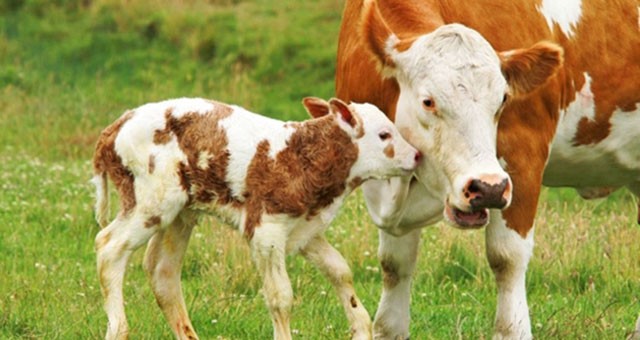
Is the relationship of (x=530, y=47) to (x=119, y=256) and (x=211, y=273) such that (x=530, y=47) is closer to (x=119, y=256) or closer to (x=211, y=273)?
(x=119, y=256)

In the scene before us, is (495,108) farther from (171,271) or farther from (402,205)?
(171,271)

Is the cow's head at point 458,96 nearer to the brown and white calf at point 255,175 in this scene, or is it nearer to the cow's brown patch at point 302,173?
the brown and white calf at point 255,175

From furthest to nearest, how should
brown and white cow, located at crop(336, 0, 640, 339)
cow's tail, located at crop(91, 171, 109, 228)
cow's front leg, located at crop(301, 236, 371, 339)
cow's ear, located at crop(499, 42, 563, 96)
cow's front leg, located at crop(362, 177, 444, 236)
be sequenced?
1. cow's front leg, located at crop(362, 177, 444, 236)
2. cow's tail, located at crop(91, 171, 109, 228)
3. cow's front leg, located at crop(301, 236, 371, 339)
4. cow's ear, located at crop(499, 42, 563, 96)
5. brown and white cow, located at crop(336, 0, 640, 339)

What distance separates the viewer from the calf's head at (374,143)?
672 cm

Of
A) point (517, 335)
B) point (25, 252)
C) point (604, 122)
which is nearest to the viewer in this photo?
point (517, 335)

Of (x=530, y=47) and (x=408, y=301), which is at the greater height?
(x=530, y=47)

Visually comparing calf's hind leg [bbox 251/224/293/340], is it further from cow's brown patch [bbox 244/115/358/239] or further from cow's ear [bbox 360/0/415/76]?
cow's ear [bbox 360/0/415/76]

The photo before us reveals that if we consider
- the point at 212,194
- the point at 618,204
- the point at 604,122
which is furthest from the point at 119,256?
the point at 618,204

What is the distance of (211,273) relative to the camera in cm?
936

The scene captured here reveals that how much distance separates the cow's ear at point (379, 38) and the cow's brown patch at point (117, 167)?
3.99 ft

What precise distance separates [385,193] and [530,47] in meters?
1.14

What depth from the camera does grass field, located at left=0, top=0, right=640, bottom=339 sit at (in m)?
8.23

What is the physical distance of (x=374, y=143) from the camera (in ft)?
22.1

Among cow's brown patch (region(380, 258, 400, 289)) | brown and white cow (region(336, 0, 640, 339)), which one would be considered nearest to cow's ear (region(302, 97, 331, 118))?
brown and white cow (region(336, 0, 640, 339))
